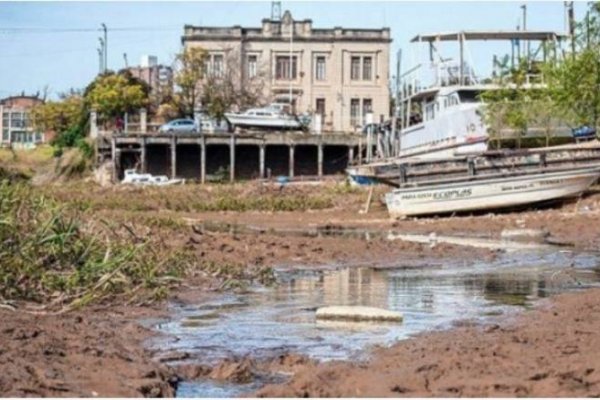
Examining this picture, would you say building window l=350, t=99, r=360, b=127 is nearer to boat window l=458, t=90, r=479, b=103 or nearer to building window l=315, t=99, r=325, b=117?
building window l=315, t=99, r=325, b=117

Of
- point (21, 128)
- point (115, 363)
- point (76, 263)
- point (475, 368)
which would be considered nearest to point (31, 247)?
point (76, 263)

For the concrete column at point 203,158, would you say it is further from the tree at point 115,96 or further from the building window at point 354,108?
the building window at point 354,108

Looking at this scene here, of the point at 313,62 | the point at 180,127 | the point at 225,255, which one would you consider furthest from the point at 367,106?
the point at 225,255

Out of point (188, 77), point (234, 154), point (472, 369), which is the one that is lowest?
point (472, 369)

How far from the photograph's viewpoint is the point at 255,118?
250 ft

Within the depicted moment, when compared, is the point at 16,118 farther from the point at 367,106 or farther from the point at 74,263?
the point at 74,263

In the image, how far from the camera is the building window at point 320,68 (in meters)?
86.2

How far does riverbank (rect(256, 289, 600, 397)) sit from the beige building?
74.0 meters

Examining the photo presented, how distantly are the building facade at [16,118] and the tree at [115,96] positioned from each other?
28777 millimetres

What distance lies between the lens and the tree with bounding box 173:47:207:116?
83.2 metres

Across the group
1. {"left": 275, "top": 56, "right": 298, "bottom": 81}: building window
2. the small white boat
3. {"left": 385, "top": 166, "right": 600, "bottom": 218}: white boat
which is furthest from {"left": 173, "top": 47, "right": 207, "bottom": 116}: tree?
{"left": 385, "top": 166, "right": 600, "bottom": 218}: white boat

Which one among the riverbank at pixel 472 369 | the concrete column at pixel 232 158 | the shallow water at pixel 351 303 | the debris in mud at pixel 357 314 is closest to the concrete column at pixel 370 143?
the concrete column at pixel 232 158

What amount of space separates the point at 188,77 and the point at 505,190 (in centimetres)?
4791

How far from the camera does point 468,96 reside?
5141 centimetres
